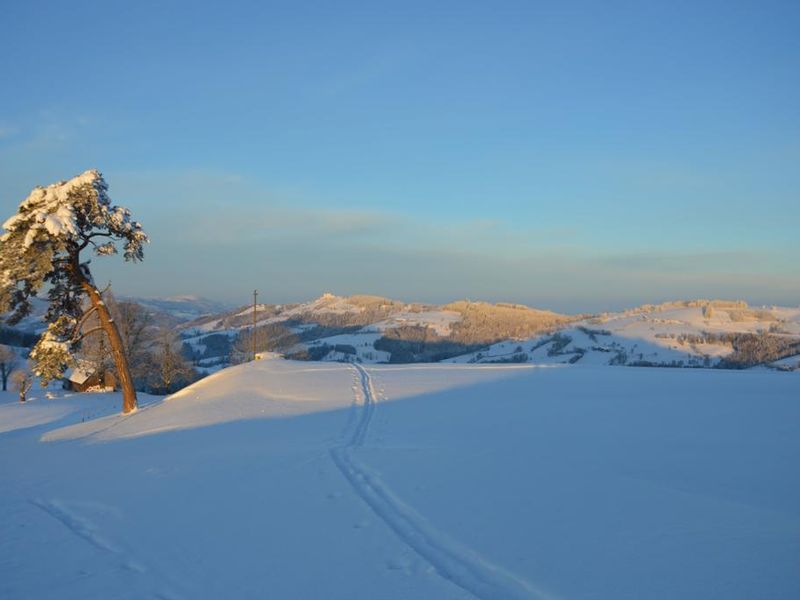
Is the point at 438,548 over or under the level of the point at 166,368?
over

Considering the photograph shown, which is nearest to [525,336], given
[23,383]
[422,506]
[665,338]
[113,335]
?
[665,338]

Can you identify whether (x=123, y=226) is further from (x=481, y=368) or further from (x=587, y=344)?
(x=587, y=344)

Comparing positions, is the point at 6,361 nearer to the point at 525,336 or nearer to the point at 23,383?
the point at 23,383

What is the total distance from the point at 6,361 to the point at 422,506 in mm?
62203

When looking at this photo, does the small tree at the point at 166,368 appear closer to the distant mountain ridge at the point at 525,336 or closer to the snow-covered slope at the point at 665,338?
the distant mountain ridge at the point at 525,336

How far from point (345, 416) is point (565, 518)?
8788 mm

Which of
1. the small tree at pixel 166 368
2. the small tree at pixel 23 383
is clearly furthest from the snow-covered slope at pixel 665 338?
the small tree at pixel 23 383

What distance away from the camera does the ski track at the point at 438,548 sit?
4.75 metres

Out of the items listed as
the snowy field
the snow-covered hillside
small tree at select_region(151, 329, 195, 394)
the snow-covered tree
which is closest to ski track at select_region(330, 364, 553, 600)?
the snowy field

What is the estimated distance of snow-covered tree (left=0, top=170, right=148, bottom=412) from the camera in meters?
16.0

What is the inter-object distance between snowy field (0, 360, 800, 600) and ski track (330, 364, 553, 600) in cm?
2

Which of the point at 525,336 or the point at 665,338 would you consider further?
the point at 525,336

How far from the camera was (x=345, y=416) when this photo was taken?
14.4m

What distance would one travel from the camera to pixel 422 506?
680 centimetres
